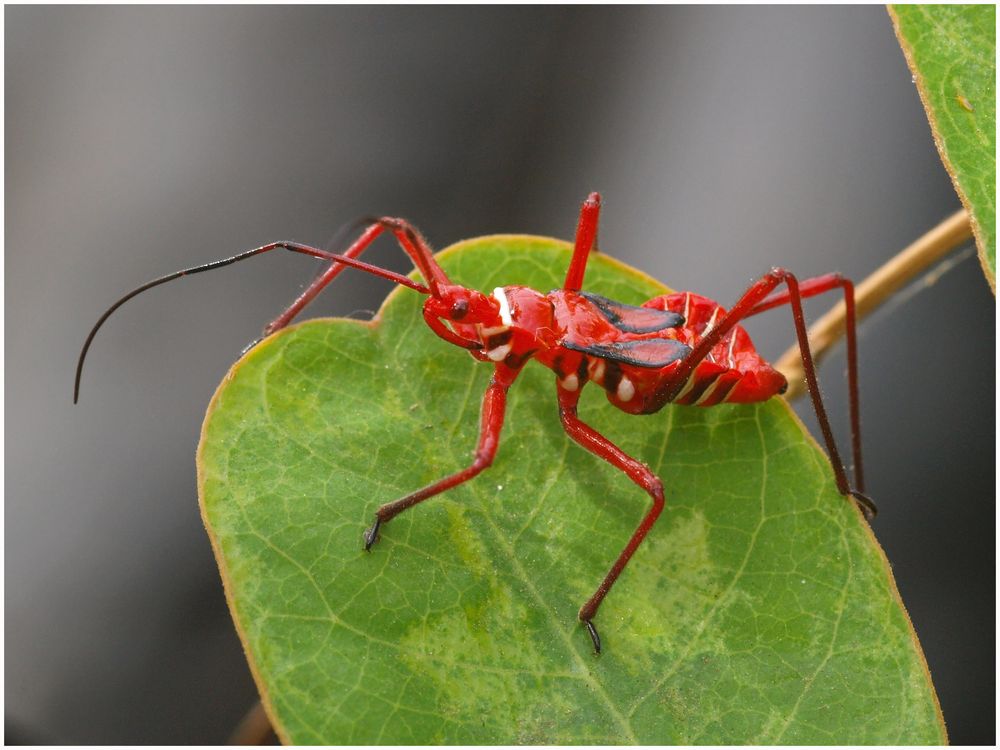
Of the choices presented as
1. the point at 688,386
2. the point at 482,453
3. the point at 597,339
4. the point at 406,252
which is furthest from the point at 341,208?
the point at 482,453

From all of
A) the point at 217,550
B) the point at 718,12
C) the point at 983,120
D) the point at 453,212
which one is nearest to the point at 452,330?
the point at 217,550

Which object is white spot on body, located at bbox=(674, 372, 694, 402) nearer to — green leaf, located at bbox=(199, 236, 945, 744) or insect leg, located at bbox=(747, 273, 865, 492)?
green leaf, located at bbox=(199, 236, 945, 744)

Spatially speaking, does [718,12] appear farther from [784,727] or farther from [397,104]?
[784,727]

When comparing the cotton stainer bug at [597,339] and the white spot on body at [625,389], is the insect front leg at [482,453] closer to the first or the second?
the cotton stainer bug at [597,339]

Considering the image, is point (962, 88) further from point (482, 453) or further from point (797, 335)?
point (482, 453)

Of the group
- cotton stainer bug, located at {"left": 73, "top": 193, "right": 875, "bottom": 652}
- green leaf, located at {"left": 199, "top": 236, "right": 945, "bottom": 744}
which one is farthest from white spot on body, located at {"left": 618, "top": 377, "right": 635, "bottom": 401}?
green leaf, located at {"left": 199, "top": 236, "right": 945, "bottom": 744}
